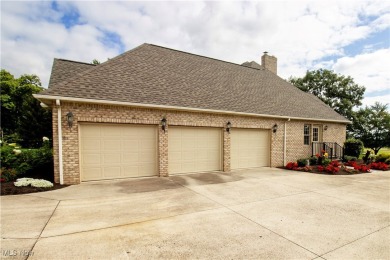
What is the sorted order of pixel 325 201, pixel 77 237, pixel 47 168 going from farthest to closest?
1. pixel 47 168
2. pixel 325 201
3. pixel 77 237

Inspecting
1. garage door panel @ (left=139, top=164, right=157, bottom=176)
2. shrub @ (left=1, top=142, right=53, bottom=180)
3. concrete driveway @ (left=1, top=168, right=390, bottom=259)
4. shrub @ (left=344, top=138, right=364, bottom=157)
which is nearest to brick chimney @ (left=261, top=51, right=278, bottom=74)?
shrub @ (left=344, top=138, right=364, bottom=157)

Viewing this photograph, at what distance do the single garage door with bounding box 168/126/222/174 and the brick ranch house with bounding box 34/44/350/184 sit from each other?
0.05 m

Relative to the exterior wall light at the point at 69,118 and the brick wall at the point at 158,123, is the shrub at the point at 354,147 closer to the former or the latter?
the brick wall at the point at 158,123

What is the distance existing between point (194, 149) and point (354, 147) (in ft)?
40.8

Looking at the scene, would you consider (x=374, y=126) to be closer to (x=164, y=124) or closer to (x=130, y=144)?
(x=164, y=124)

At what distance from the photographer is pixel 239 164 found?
10.4 m

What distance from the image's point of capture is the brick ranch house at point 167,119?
6.91 m

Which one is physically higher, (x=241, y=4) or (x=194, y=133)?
(x=241, y=4)

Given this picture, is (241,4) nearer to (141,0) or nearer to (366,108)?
(141,0)

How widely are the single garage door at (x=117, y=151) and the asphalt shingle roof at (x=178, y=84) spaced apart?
1218 millimetres

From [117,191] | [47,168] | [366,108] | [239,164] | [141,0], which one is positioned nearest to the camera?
[117,191]

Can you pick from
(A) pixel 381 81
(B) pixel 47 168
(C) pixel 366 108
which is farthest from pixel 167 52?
(C) pixel 366 108

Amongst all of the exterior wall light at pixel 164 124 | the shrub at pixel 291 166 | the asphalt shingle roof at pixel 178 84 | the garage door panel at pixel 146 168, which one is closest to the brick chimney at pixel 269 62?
the asphalt shingle roof at pixel 178 84

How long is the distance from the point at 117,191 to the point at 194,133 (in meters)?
4.32
